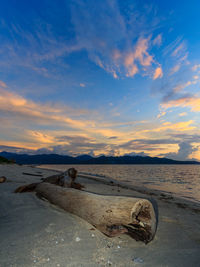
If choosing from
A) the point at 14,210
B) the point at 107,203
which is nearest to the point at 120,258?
the point at 107,203

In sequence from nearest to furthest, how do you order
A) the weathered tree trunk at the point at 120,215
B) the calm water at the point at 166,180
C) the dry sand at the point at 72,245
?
the dry sand at the point at 72,245
the weathered tree trunk at the point at 120,215
the calm water at the point at 166,180

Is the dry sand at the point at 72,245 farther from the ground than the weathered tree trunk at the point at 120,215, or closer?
closer

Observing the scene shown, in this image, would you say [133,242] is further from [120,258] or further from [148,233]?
[120,258]

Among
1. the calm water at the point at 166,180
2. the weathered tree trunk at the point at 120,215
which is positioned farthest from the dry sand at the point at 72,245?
the calm water at the point at 166,180

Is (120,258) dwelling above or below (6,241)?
below

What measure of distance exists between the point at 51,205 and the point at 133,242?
3105 mm

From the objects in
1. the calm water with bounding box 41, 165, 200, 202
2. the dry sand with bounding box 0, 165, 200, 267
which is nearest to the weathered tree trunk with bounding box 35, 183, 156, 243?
the dry sand with bounding box 0, 165, 200, 267

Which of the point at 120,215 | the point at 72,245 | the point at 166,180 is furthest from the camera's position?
the point at 166,180

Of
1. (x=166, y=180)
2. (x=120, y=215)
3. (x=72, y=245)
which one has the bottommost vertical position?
(x=72, y=245)

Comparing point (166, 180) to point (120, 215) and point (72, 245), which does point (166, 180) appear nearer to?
point (120, 215)

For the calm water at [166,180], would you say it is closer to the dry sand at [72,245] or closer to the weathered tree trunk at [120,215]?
the dry sand at [72,245]

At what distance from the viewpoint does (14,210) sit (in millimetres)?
4910

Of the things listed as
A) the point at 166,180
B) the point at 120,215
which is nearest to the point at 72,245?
the point at 120,215

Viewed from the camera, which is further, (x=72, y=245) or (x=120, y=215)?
(x=120, y=215)
